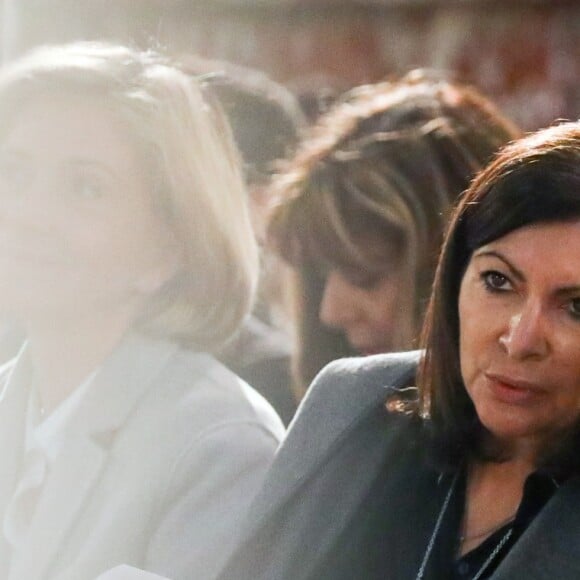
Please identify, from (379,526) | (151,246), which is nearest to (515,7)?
(151,246)

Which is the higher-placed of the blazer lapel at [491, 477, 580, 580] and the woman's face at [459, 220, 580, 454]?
the woman's face at [459, 220, 580, 454]

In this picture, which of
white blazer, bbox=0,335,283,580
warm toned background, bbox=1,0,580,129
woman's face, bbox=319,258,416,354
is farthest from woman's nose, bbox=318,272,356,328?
warm toned background, bbox=1,0,580,129

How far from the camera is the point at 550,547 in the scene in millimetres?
1635

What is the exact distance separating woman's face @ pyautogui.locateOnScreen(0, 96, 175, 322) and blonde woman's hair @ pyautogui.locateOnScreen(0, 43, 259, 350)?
2 cm

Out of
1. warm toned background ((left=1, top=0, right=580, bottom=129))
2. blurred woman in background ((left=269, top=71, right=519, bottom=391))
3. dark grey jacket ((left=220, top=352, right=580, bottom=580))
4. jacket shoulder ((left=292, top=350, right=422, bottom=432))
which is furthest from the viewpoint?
warm toned background ((left=1, top=0, right=580, bottom=129))

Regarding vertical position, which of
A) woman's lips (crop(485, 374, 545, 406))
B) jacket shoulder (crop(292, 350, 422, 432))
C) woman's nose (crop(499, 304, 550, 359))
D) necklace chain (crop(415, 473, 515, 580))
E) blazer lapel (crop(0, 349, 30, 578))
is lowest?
blazer lapel (crop(0, 349, 30, 578))

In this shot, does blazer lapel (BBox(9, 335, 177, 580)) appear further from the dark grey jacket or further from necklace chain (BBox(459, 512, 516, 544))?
necklace chain (BBox(459, 512, 516, 544))

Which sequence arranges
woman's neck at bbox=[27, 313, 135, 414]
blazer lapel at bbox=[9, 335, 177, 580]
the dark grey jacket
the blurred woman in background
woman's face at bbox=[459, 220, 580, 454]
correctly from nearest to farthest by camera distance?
woman's face at bbox=[459, 220, 580, 454] < the dark grey jacket < blazer lapel at bbox=[9, 335, 177, 580] < woman's neck at bbox=[27, 313, 135, 414] < the blurred woman in background

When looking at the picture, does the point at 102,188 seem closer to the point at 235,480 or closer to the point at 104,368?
→ the point at 104,368

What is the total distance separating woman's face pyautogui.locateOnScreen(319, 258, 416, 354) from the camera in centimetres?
256

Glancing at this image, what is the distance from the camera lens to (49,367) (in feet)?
7.35

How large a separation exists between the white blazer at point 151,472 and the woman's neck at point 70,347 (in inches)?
1.1

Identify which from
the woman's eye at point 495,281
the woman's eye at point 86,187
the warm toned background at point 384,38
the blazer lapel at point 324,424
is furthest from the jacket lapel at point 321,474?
the warm toned background at point 384,38

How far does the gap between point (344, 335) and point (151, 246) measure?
0.57 meters
